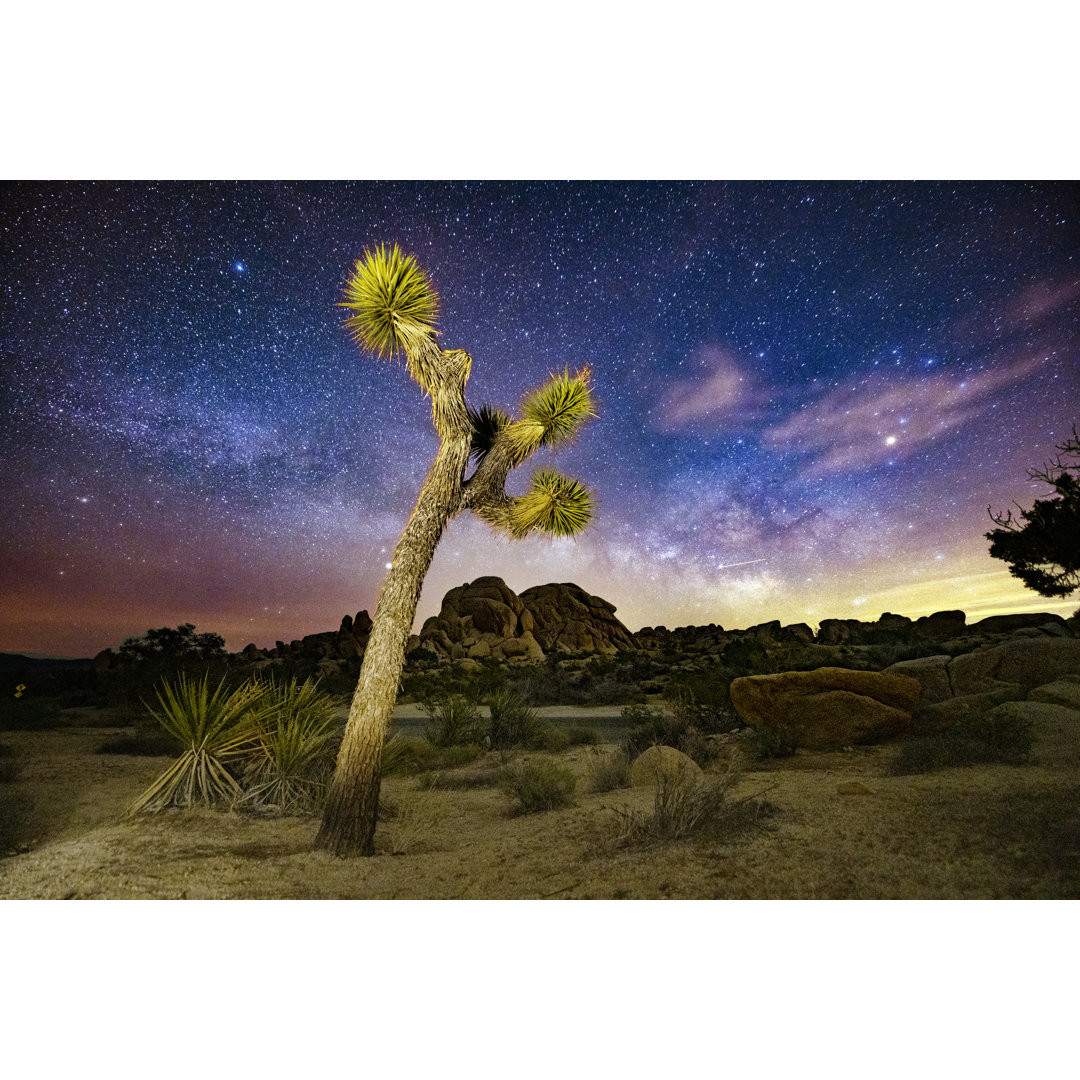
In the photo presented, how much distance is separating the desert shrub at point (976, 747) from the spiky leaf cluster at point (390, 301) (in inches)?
263

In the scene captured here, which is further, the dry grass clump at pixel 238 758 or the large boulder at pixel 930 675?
the large boulder at pixel 930 675

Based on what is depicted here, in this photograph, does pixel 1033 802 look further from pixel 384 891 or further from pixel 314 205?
pixel 314 205

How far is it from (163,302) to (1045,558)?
1386 cm

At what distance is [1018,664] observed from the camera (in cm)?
819

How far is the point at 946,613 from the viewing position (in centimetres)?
1341

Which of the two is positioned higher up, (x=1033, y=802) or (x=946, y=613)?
(x=946, y=613)

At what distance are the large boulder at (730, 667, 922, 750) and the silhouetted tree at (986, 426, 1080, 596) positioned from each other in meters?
3.28

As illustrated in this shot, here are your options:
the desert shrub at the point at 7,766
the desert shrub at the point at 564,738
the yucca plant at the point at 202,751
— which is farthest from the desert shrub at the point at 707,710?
the desert shrub at the point at 7,766

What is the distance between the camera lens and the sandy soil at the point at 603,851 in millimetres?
4008

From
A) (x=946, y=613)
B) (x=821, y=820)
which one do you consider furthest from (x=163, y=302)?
(x=946, y=613)

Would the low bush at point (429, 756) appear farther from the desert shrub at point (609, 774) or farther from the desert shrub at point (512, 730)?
the desert shrub at point (609, 774)

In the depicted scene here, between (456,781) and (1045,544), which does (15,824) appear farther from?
(1045,544)

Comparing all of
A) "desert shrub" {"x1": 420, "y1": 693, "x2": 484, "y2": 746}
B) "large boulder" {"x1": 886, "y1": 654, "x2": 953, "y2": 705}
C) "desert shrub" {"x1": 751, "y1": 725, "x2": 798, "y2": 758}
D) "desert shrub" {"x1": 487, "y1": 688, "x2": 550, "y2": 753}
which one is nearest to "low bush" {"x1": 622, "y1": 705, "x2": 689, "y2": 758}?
"desert shrub" {"x1": 751, "y1": 725, "x2": 798, "y2": 758}

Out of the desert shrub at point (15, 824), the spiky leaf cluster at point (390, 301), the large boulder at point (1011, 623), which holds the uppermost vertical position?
the spiky leaf cluster at point (390, 301)
